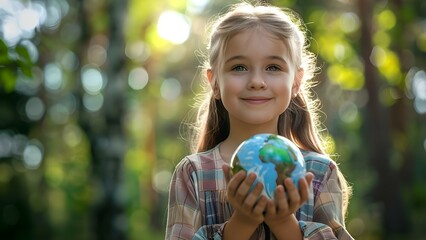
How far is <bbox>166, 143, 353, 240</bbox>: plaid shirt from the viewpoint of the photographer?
4.02m

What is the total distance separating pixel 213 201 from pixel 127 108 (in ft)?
32.9

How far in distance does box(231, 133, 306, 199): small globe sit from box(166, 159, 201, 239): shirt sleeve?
0.49m

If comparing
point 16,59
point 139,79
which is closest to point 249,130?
point 16,59

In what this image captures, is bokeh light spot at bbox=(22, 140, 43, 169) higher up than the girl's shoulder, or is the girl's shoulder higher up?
bokeh light spot at bbox=(22, 140, 43, 169)

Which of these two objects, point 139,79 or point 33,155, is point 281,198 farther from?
point 139,79

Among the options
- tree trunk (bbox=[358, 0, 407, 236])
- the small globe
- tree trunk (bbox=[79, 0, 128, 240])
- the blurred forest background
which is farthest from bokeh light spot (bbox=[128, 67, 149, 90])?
the small globe

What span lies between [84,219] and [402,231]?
40.9ft

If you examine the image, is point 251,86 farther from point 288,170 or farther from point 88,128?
point 88,128

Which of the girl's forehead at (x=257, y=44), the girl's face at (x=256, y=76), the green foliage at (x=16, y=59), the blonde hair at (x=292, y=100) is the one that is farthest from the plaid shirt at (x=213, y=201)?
the green foliage at (x=16, y=59)

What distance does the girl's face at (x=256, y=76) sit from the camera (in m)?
4.00

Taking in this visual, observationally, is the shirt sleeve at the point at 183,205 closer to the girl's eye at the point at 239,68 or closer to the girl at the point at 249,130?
the girl at the point at 249,130

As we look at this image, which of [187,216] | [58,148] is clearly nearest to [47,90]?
[58,148]

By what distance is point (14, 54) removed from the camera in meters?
6.07

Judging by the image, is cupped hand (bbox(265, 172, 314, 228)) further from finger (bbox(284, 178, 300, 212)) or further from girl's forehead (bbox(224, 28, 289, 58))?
girl's forehead (bbox(224, 28, 289, 58))
